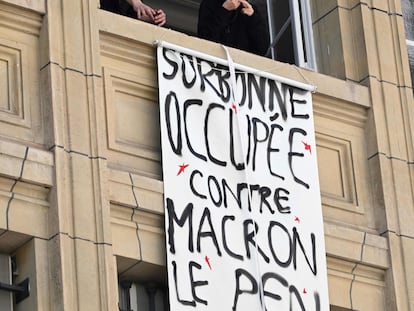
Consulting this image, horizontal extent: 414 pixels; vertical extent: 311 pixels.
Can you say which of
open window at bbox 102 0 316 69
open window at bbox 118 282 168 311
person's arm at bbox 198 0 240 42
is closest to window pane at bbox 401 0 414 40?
open window at bbox 102 0 316 69

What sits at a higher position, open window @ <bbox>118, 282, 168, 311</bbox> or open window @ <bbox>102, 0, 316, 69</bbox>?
open window @ <bbox>102, 0, 316, 69</bbox>

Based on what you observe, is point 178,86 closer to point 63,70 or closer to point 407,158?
point 63,70

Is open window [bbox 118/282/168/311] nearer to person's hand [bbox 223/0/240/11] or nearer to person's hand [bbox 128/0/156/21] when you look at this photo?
person's hand [bbox 128/0/156/21]

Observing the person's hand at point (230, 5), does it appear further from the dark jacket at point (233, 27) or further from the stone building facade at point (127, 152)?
the stone building facade at point (127, 152)

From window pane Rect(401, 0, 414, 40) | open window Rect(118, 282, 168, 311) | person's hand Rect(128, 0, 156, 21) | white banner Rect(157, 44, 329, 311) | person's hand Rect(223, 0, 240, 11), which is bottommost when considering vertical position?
open window Rect(118, 282, 168, 311)

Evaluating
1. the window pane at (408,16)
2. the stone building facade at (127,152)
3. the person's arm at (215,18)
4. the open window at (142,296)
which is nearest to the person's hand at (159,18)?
the stone building facade at (127,152)

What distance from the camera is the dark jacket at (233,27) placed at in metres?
20.3

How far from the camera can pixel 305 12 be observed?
20953 millimetres

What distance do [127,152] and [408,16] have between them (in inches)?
159

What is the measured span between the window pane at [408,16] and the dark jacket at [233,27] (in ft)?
4.94

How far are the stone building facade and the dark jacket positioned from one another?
0.62 meters

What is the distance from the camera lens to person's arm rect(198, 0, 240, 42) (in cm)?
2022

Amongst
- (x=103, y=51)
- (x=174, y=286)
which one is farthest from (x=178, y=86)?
(x=174, y=286)

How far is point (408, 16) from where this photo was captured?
2131 centimetres
